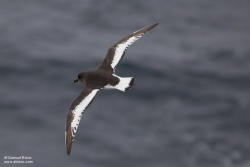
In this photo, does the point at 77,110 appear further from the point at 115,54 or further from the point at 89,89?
the point at 115,54

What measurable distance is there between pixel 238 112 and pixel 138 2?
824 centimetres

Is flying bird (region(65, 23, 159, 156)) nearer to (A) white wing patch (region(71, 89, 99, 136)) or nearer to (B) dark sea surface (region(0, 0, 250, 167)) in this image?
(A) white wing patch (region(71, 89, 99, 136))

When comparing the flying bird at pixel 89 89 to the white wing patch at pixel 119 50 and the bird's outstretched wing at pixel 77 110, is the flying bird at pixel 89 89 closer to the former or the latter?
the bird's outstretched wing at pixel 77 110

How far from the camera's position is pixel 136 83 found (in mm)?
21422

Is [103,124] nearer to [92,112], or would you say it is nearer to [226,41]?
[92,112]

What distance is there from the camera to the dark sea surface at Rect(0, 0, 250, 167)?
63.0 feet

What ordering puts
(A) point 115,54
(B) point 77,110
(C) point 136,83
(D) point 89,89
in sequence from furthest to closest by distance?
(C) point 136,83 < (A) point 115,54 < (D) point 89,89 < (B) point 77,110

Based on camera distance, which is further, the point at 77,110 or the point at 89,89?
the point at 89,89

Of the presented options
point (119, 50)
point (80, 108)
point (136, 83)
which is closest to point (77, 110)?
point (80, 108)

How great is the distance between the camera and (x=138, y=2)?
2602cm

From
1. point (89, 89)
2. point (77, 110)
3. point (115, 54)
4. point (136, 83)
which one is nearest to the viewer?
point (77, 110)

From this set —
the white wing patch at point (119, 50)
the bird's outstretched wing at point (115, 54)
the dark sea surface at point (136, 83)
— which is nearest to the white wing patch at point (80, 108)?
the bird's outstretched wing at point (115, 54)

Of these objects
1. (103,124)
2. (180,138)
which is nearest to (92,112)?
(103,124)

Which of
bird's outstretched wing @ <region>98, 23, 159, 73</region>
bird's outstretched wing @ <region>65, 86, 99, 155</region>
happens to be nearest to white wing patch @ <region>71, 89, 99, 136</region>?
bird's outstretched wing @ <region>65, 86, 99, 155</region>
